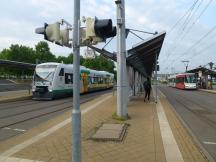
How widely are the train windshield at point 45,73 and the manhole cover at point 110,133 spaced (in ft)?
52.9

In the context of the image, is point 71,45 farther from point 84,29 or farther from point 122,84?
point 122,84

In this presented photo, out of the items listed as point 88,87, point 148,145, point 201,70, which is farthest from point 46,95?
point 201,70

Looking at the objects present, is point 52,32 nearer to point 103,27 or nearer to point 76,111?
point 103,27

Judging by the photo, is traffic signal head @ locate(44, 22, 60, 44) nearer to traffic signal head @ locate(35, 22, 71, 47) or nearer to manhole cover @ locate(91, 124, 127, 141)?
traffic signal head @ locate(35, 22, 71, 47)

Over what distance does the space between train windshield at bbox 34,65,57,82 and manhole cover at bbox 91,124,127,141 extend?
16.1 m

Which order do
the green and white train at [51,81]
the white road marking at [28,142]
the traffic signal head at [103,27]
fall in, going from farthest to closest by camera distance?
1. the green and white train at [51,81]
2. the white road marking at [28,142]
3. the traffic signal head at [103,27]

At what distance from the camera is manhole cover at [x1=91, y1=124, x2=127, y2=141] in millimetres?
8852

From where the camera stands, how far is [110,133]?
9602mm

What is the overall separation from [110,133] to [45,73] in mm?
18142

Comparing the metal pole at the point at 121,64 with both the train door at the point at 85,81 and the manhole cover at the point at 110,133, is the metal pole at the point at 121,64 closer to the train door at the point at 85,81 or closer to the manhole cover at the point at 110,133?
the manhole cover at the point at 110,133

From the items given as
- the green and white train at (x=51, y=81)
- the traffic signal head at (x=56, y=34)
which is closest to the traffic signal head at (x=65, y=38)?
the traffic signal head at (x=56, y=34)

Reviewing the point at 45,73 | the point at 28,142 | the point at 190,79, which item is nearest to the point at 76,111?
the point at 28,142

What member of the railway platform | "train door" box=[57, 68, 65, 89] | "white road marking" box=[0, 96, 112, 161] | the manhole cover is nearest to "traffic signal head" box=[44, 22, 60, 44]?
the railway platform

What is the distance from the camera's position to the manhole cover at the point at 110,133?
885cm
